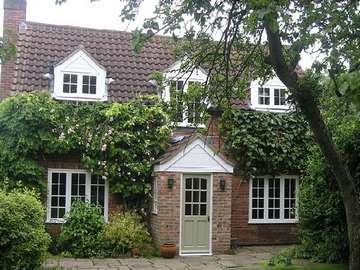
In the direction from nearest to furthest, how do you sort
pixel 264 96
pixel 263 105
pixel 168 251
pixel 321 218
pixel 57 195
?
pixel 321 218 → pixel 168 251 → pixel 57 195 → pixel 263 105 → pixel 264 96

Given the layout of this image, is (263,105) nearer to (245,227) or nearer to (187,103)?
(245,227)

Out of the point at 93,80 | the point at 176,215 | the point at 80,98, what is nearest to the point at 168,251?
the point at 176,215

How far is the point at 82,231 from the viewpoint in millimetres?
15359

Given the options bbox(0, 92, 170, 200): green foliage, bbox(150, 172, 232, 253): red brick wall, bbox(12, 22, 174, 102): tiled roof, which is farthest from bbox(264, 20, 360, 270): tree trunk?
bbox(12, 22, 174, 102): tiled roof

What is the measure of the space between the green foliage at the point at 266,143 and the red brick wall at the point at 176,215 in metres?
1.79

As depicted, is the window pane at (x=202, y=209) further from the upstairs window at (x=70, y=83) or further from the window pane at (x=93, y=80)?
the upstairs window at (x=70, y=83)

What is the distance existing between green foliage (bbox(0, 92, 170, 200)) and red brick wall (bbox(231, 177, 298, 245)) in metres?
3.36

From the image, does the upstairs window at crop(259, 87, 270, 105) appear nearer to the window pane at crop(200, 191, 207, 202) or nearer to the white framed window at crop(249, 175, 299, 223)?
the white framed window at crop(249, 175, 299, 223)

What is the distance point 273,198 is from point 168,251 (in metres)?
5.29

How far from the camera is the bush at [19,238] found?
35.9ft

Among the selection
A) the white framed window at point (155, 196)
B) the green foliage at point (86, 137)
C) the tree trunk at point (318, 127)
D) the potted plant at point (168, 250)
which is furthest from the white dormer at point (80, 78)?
the tree trunk at point (318, 127)

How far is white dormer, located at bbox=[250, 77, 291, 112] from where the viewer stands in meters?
19.2

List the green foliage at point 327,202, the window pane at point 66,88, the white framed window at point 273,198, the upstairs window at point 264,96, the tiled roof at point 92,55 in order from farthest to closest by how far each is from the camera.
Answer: the upstairs window at point 264,96
the white framed window at point 273,198
the tiled roof at point 92,55
the window pane at point 66,88
the green foliage at point 327,202

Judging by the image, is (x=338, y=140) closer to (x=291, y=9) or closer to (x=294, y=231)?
(x=291, y=9)
